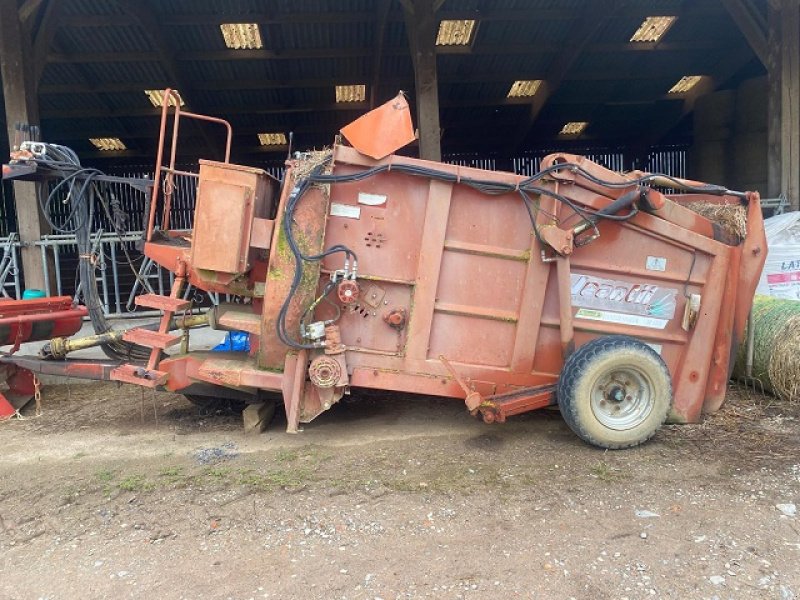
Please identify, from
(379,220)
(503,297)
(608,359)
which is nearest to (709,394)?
(608,359)

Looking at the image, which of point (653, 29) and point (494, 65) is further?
point (494, 65)

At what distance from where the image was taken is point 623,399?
4.09 m

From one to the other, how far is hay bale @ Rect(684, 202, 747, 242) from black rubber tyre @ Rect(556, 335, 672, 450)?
45.0 inches

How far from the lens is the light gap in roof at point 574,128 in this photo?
16712mm

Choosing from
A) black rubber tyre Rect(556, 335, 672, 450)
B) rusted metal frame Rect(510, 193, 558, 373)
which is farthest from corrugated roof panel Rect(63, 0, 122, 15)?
black rubber tyre Rect(556, 335, 672, 450)

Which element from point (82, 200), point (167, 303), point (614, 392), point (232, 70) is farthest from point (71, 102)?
point (614, 392)

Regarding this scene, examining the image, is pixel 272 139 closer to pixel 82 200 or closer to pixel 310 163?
pixel 82 200

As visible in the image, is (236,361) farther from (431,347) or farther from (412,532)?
(412,532)

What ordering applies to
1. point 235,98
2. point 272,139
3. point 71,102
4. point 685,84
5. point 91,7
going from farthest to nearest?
point 272,139
point 685,84
point 235,98
point 71,102
point 91,7

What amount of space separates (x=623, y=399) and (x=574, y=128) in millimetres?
14906

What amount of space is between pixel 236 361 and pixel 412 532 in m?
2.04

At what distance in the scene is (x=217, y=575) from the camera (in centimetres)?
270

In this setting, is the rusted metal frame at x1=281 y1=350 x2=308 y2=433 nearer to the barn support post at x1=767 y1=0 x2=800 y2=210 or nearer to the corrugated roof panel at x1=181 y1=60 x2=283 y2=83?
the barn support post at x1=767 y1=0 x2=800 y2=210

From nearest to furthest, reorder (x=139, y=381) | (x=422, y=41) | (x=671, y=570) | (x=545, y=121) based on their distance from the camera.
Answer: (x=671, y=570) → (x=139, y=381) → (x=422, y=41) → (x=545, y=121)
